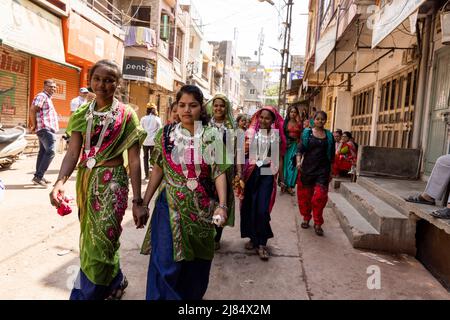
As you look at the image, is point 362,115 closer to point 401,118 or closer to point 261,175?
point 401,118

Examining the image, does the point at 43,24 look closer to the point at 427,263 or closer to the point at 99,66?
the point at 99,66

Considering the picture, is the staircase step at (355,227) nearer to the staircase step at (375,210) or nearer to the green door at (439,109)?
the staircase step at (375,210)

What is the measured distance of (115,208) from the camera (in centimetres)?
238

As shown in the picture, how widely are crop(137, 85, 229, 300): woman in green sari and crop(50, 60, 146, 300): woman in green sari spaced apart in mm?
183

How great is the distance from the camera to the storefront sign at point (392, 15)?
425 centimetres

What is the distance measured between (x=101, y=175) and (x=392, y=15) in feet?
14.6

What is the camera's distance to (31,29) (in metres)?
9.69

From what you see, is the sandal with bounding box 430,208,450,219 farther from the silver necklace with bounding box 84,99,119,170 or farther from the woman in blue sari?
the silver necklace with bounding box 84,99,119,170

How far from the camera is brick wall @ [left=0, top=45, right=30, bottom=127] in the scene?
Result: 9.80m

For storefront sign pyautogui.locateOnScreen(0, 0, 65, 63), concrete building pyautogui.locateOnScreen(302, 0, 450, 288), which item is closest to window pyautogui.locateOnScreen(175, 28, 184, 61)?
storefront sign pyautogui.locateOnScreen(0, 0, 65, 63)

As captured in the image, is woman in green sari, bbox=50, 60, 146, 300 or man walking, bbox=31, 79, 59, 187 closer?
woman in green sari, bbox=50, 60, 146, 300

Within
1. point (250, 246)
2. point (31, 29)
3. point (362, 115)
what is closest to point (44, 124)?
point (250, 246)
